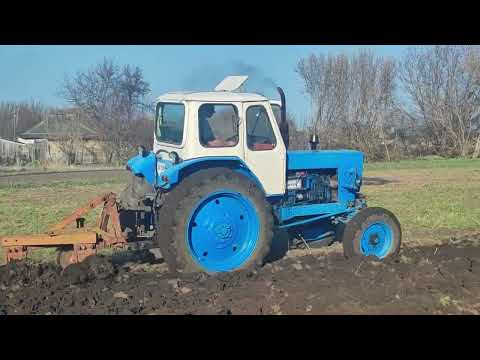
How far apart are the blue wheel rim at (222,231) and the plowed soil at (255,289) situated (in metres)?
0.29

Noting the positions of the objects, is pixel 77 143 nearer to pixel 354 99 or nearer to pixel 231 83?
pixel 354 99

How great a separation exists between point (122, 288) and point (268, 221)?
1953 mm

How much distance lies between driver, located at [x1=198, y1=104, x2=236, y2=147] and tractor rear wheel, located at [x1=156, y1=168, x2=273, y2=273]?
0.40 metres

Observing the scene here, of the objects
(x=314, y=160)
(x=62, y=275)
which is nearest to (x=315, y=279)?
(x=314, y=160)

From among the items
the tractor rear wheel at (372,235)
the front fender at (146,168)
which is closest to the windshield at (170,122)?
the front fender at (146,168)

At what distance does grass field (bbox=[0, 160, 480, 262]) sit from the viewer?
11.6 m

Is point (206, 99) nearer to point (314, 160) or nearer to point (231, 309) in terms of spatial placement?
point (314, 160)

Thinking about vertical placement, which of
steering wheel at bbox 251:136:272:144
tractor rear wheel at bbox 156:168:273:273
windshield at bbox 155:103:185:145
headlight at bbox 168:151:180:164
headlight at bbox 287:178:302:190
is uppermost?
windshield at bbox 155:103:185:145

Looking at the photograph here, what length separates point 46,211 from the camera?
1400 centimetres

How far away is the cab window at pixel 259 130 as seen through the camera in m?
7.86

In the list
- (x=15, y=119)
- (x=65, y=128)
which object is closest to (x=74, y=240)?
(x=65, y=128)

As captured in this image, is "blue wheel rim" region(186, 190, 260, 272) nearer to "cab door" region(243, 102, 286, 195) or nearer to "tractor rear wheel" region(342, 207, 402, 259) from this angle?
"cab door" region(243, 102, 286, 195)

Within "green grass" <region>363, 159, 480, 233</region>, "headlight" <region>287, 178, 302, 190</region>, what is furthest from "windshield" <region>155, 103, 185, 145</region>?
"green grass" <region>363, 159, 480, 233</region>

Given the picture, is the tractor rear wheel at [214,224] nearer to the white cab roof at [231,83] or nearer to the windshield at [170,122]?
the windshield at [170,122]
